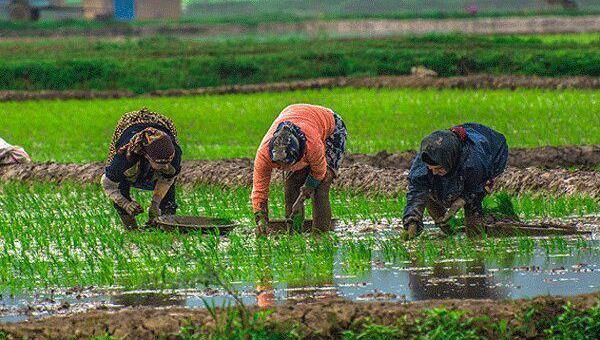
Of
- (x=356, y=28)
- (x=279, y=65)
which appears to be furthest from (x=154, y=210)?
(x=356, y=28)

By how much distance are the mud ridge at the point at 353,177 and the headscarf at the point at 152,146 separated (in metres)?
2.84

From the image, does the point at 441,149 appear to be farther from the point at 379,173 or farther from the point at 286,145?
the point at 379,173

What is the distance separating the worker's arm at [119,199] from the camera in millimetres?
9922

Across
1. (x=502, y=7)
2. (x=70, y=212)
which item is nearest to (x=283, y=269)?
(x=70, y=212)

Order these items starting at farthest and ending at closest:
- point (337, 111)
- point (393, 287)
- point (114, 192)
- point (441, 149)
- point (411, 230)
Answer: point (337, 111) → point (114, 192) → point (411, 230) → point (441, 149) → point (393, 287)

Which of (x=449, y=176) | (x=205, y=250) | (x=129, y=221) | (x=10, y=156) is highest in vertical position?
(x=449, y=176)

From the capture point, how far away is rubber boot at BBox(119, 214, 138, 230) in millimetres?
10180

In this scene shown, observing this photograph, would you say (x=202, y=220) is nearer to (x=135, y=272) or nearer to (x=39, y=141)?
(x=135, y=272)

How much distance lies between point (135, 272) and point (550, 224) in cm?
307

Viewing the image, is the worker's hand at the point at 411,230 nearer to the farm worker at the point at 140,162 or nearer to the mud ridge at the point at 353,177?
the farm worker at the point at 140,162

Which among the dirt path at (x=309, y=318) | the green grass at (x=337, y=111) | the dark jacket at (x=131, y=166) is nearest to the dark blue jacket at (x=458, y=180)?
the dark jacket at (x=131, y=166)

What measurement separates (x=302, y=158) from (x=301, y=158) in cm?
5

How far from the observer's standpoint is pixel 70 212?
11.6 m

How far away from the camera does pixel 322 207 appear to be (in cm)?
982
